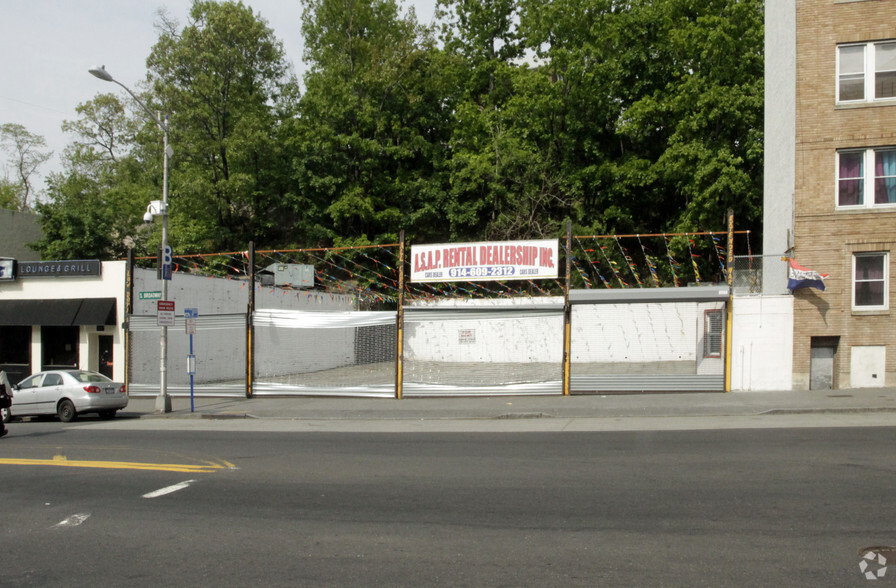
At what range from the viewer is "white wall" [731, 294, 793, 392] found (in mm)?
20000

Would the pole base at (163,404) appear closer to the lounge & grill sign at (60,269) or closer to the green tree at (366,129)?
the lounge & grill sign at (60,269)

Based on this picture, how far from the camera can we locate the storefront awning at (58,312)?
25312 millimetres

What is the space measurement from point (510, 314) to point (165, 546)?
14723 mm

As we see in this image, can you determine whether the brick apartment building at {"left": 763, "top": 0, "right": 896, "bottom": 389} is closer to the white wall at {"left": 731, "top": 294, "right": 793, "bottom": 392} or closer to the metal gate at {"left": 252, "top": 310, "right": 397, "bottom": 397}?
the white wall at {"left": 731, "top": 294, "right": 793, "bottom": 392}

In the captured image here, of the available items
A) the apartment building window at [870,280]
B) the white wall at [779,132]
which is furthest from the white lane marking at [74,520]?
the apartment building window at [870,280]

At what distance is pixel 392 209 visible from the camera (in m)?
41.8

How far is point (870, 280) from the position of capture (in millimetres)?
20219

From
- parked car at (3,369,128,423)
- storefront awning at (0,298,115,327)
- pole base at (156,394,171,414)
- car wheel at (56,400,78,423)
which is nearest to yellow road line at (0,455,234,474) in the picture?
parked car at (3,369,128,423)

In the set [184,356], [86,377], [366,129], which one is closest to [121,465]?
[86,377]

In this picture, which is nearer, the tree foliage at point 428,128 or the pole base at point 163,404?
the pole base at point 163,404

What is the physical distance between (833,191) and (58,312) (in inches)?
1018

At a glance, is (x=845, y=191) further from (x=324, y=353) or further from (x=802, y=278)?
(x=324, y=353)

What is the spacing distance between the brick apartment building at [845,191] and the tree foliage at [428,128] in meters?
14.3

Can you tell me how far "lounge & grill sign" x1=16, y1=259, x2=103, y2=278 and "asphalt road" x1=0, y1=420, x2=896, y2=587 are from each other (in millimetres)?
14823
